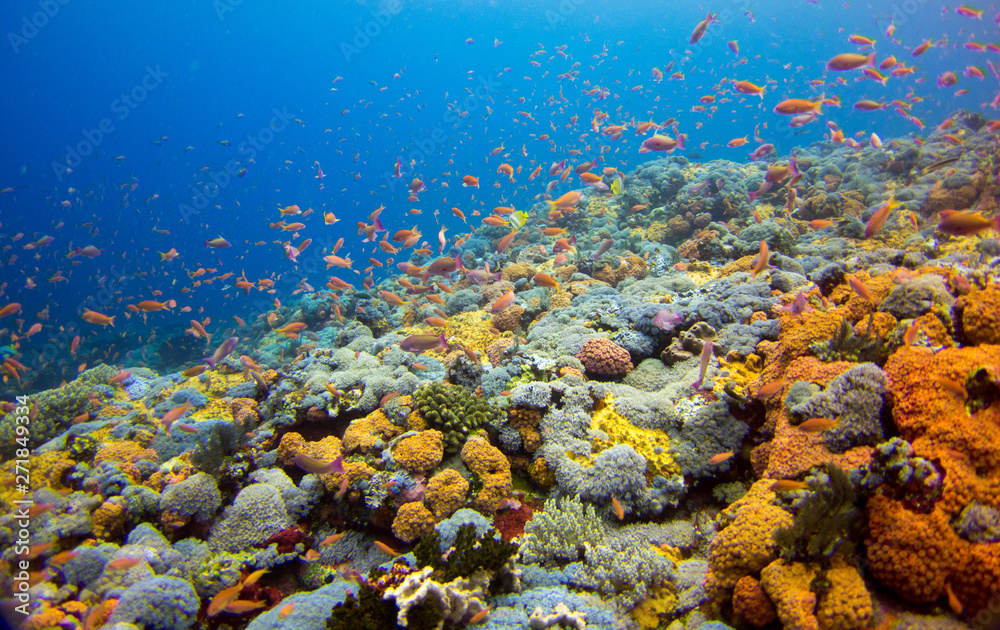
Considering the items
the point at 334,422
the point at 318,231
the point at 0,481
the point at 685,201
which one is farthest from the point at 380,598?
the point at 318,231

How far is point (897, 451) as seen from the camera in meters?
2.60

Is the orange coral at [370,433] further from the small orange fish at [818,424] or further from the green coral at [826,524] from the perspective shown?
the small orange fish at [818,424]

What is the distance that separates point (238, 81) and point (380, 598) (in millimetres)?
114039

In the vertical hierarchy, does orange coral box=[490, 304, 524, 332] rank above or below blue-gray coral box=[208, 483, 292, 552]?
→ above

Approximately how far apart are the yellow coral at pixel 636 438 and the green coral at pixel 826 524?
1.56 m

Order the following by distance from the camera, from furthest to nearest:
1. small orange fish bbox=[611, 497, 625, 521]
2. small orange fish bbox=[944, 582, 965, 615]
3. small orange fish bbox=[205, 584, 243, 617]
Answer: small orange fish bbox=[611, 497, 625, 521] < small orange fish bbox=[205, 584, 243, 617] < small orange fish bbox=[944, 582, 965, 615]

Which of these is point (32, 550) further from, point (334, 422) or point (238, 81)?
point (238, 81)

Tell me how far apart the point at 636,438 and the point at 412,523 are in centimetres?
287

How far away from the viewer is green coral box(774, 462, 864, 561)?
2.51 metres

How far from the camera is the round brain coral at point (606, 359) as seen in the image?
5809 mm

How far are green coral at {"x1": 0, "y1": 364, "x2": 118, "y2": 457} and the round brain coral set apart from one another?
10.3 metres

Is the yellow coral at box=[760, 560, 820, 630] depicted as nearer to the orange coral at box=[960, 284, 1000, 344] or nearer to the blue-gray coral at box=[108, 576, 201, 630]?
the orange coral at box=[960, 284, 1000, 344]

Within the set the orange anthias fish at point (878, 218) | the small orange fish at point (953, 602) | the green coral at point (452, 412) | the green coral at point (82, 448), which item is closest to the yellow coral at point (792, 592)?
the small orange fish at point (953, 602)

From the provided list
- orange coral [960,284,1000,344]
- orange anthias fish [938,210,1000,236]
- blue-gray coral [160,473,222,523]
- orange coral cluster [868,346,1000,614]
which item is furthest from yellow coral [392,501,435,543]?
orange anthias fish [938,210,1000,236]
